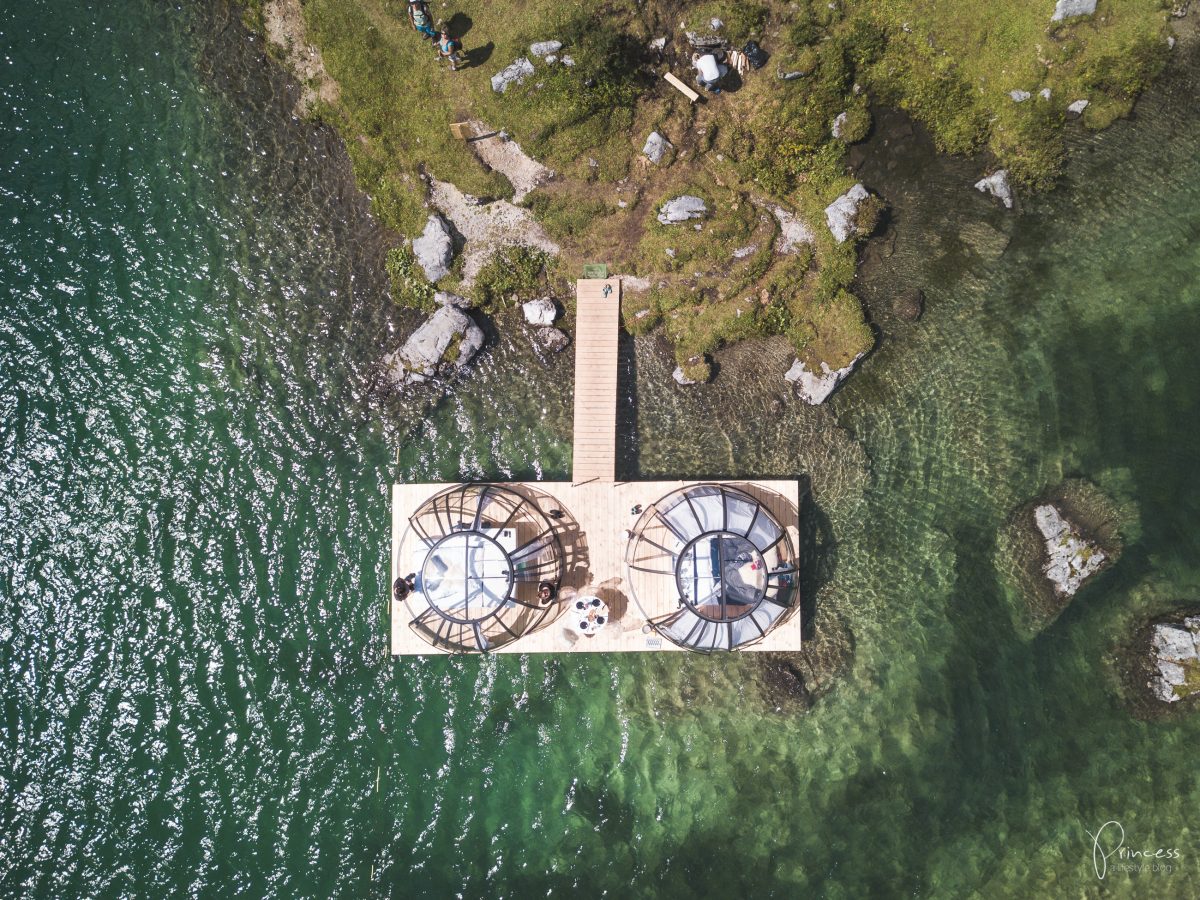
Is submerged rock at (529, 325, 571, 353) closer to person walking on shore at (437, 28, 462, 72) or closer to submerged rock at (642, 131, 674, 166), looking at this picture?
submerged rock at (642, 131, 674, 166)

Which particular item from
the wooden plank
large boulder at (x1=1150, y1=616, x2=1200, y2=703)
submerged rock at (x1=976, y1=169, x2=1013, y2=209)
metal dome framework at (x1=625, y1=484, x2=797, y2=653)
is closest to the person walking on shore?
the wooden plank

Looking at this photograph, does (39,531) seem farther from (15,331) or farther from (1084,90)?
(1084,90)

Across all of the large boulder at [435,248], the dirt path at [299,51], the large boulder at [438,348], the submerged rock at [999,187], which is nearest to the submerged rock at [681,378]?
the large boulder at [438,348]

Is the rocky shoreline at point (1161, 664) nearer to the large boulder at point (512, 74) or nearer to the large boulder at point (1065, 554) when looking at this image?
the large boulder at point (1065, 554)

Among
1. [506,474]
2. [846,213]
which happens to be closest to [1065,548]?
[846,213]

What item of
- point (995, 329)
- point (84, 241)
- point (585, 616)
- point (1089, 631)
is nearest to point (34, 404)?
point (84, 241)
